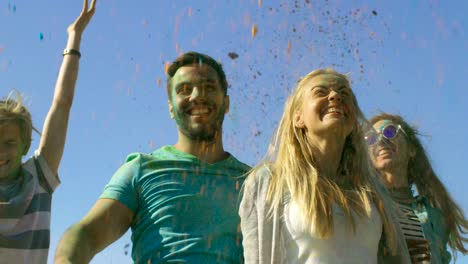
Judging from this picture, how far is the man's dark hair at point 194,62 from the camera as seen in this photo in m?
5.42

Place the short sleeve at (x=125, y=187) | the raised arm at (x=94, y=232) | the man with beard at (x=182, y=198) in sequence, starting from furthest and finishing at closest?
the short sleeve at (x=125, y=187) → the man with beard at (x=182, y=198) → the raised arm at (x=94, y=232)

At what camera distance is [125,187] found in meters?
4.86

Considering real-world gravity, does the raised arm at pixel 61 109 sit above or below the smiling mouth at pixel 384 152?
above

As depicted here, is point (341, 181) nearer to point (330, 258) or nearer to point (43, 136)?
point (330, 258)

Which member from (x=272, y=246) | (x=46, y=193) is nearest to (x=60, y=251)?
(x=46, y=193)

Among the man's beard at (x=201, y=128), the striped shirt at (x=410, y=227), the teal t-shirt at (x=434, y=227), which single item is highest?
the man's beard at (x=201, y=128)

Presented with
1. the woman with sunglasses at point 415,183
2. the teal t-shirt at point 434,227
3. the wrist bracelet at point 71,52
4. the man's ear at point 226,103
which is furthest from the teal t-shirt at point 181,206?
the teal t-shirt at point 434,227

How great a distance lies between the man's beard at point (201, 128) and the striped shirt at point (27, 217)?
983 millimetres

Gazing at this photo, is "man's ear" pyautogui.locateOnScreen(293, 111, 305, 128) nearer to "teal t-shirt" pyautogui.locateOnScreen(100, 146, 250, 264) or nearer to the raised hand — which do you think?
"teal t-shirt" pyautogui.locateOnScreen(100, 146, 250, 264)

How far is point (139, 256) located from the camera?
15.8 feet

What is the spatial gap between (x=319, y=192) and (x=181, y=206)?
928 mm

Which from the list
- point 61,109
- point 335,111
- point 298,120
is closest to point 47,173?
point 61,109

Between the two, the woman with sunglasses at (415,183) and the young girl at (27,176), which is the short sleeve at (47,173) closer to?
the young girl at (27,176)

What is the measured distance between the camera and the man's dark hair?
542 cm
